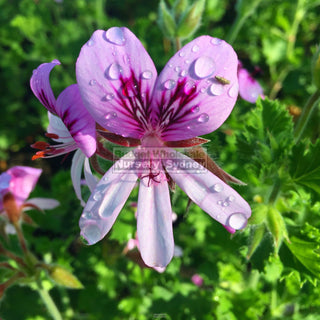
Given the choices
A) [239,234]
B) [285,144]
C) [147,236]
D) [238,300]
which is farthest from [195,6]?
[238,300]

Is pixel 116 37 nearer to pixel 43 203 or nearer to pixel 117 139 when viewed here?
pixel 117 139

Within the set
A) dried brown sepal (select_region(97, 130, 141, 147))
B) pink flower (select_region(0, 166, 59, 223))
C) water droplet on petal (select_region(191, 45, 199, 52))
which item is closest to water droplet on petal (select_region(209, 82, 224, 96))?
water droplet on petal (select_region(191, 45, 199, 52))

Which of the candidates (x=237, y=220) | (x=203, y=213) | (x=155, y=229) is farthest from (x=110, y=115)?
(x=203, y=213)

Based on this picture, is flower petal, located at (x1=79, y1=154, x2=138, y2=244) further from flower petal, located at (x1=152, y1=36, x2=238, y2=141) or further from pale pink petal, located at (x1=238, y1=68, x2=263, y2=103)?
pale pink petal, located at (x1=238, y1=68, x2=263, y2=103)

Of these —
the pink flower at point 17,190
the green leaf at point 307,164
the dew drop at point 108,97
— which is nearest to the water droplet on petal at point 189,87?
the dew drop at point 108,97

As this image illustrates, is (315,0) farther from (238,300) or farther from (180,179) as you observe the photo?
(180,179)

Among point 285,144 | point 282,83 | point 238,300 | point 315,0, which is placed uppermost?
point 315,0
